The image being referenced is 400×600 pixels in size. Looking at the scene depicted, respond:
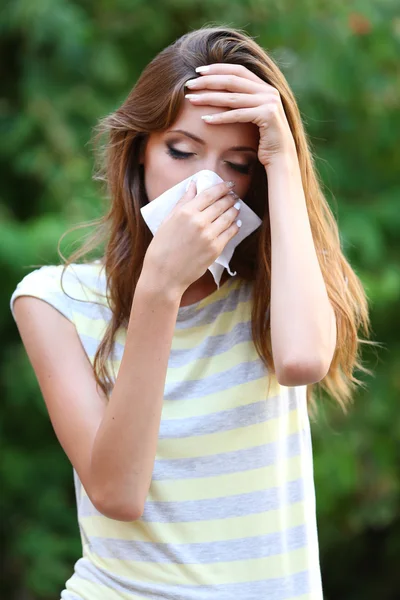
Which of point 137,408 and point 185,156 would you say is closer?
point 137,408

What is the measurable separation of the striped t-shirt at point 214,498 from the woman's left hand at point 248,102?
44 centimetres

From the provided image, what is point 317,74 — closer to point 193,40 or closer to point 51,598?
point 193,40

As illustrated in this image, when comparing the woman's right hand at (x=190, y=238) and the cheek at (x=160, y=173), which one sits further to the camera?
the cheek at (x=160, y=173)

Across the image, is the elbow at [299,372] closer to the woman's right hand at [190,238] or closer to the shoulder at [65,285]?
the woman's right hand at [190,238]

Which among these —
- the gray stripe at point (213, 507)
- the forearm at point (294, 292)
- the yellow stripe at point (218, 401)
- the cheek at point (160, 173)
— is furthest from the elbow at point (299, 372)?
the cheek at point (160, 173)

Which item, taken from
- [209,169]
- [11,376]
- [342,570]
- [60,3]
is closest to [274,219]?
[209,169]

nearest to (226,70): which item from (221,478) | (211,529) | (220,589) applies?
(221,478)

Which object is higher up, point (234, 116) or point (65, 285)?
point (234, 116)

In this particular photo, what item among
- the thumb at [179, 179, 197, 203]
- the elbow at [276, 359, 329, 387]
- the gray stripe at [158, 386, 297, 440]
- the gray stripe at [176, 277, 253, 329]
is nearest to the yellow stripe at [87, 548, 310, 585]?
the gray stripe at [158, 386, 297, 440]

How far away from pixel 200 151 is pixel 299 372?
534mm

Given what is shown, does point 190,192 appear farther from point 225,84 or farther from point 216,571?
point 216,571

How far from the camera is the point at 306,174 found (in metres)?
2.09

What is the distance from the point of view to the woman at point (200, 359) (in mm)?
1783

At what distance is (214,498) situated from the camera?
1.91m
